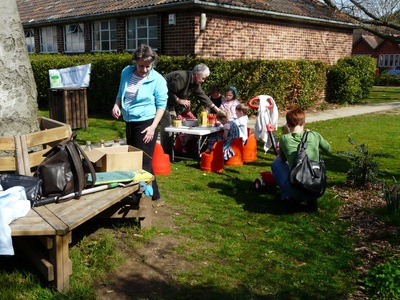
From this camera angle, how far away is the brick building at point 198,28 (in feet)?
45.5

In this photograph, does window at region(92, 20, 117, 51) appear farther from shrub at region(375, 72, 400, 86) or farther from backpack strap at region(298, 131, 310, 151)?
shrub at region(375, 72, 400, 86)

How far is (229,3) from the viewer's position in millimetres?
13852

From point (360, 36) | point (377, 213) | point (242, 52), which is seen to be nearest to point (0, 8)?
point (377, 213)

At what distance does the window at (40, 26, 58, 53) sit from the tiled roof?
0.63 metres

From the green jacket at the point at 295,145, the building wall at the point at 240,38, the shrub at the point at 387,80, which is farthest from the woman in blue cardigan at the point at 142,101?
the shrub at the point at 387,80

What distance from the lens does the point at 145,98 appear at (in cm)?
502

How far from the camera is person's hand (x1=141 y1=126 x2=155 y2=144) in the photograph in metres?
5.01

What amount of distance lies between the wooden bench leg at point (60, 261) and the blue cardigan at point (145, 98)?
201 cm

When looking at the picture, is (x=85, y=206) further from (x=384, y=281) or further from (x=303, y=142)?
(x=303, y=142)

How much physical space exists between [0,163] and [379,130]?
10.3 meters

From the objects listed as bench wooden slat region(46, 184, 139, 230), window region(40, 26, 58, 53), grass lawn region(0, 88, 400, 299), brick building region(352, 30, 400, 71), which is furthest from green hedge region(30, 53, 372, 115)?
brick building region(352, 30, 400, 71)

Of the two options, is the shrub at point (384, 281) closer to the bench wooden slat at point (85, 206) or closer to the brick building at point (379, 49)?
the bench wooden slat at point (85, 206)

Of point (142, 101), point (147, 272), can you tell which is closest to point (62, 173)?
point (147, 272)

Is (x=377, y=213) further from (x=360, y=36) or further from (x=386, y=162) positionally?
(x=360, y=36)
